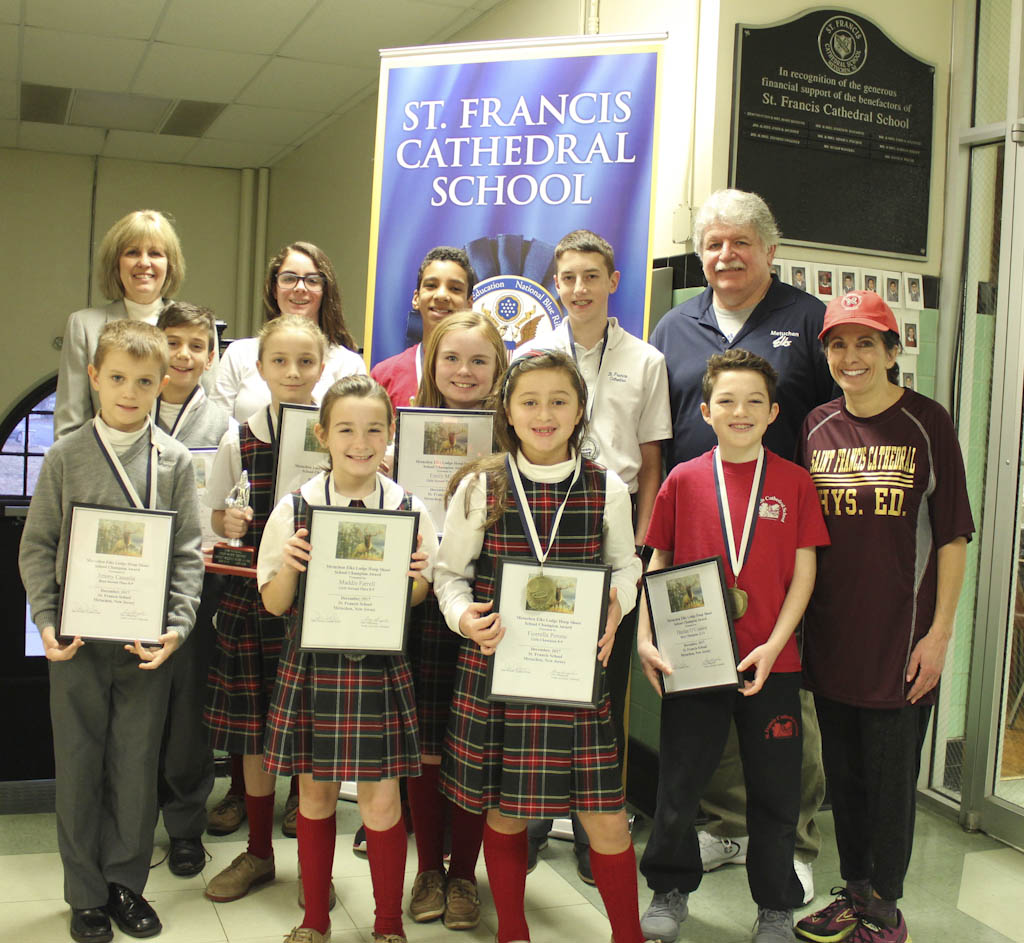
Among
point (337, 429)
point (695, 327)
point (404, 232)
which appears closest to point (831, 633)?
point (695, 327)

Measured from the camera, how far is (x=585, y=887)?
283 cm

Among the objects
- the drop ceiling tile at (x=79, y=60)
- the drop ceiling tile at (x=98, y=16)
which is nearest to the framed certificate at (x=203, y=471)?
the drop ceiling tile at (x=98, y=16)

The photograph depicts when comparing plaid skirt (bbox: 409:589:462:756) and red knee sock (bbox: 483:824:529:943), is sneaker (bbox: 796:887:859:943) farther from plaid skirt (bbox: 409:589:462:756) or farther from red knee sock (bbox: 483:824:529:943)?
plaid skirt (bbox: 409:589:462:756)

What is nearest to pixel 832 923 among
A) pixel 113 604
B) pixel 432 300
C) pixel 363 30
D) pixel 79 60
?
pixel 113 604

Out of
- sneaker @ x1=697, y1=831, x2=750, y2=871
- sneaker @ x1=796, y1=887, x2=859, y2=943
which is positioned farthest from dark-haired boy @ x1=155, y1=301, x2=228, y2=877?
sneaker @ x1=796, y1=887, x2=859, y2=943

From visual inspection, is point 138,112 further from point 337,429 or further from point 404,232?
point 337,429

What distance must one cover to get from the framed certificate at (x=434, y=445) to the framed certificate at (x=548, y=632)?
1.45 feet

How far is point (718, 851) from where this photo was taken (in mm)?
3068

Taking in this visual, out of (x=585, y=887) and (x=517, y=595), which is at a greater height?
(x=517, y=595)

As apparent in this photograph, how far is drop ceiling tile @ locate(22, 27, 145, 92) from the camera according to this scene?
5977mm

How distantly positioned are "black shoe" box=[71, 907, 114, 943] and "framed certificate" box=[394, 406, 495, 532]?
48.4 inches

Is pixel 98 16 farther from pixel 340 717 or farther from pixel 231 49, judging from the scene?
pixel 340 717

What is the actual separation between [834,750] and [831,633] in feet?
1.00

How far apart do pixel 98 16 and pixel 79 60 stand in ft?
2.65
